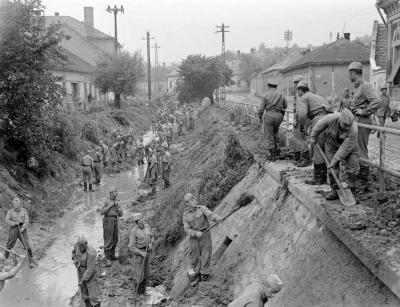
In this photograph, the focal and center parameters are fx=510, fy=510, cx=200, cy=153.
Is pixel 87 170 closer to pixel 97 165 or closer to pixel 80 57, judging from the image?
pixel 97 165

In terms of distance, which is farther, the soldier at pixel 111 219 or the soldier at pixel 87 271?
the soldier at pixel 111 219

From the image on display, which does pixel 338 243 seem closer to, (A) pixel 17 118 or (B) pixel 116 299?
(B) pixel 116 299

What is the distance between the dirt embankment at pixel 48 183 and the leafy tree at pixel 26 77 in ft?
3.15

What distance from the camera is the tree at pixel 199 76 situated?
5212 cm

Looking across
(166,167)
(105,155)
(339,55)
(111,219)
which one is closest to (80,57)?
(339,55)

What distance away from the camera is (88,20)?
72500 millimetres

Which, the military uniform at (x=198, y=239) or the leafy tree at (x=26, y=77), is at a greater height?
the leafy tree at (x=26, y=77)

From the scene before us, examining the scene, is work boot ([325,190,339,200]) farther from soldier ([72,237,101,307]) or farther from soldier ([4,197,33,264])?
soldier ([4,197,33,264])

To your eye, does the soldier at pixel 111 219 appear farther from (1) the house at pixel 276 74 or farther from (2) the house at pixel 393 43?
(1) the house at pixel 276 74

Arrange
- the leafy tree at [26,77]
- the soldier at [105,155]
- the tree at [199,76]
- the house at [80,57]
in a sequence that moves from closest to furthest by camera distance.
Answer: the leafy tree at [26,77] → the soldier at [105,155] → the house at [80,57] → the tree at [199,76]

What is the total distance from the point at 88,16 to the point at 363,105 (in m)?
69.4

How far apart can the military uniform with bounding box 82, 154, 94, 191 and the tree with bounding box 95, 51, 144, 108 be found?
22.3m

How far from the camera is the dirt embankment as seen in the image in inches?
611

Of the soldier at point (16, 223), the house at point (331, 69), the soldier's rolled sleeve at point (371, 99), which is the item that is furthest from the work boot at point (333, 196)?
the house at point (331, 69)
